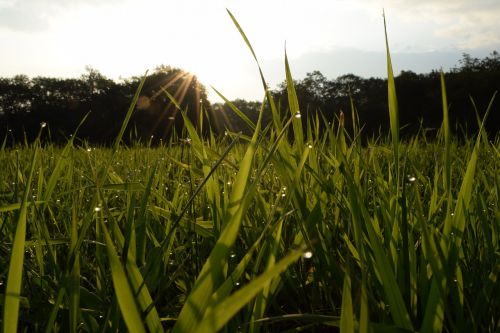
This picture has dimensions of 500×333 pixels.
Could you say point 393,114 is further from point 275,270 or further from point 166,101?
point 166,101

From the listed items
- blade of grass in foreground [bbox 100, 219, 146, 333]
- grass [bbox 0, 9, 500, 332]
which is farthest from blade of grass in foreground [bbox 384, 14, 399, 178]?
blade of grass in foreground [bbox 100, 219, 146, 333]

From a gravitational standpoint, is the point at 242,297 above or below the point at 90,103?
below

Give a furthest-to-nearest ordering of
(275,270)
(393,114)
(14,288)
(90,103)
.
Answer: (90,103) → (393,114) → (14,288) → (275,270)

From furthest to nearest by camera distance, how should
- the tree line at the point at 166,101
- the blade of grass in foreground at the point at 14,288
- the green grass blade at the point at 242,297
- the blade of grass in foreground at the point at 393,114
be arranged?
the tree line at the point at 166,101 → the blade of grass in foreground at the point at 393,114 → the blade of grass in foreground at the point at 14,288 → the green grass blade at the point at 242,297

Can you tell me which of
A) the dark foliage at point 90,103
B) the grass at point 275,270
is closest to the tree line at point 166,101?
the dark foliage at point 90,103

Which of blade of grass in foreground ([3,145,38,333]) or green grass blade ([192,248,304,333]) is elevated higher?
green grass blade ([192,248,304,333])

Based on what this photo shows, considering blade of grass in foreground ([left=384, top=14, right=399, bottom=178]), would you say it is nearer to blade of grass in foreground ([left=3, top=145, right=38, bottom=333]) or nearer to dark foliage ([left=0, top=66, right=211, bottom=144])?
blade of grass in foreground ([left=3, top=145, right=38, bottom=333])

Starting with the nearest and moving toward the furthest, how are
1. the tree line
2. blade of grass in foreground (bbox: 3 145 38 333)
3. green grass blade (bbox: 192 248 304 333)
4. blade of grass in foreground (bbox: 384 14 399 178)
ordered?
green grass blade (bbox: 192 248 304 333), blade of grass in foreground (bbox: 3 145 38 333), blade of grass in foreground (bbox: 384 14 399 178), the tree line

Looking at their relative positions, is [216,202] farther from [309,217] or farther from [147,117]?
[147,117]

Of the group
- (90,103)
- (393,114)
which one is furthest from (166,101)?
(393,114)

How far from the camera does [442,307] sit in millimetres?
404

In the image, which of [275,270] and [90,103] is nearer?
[275,270]

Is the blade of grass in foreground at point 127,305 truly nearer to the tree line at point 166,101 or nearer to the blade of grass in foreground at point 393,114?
the blade of grass in foreground at point 393,114

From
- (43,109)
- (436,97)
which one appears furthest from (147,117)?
(436,97)
